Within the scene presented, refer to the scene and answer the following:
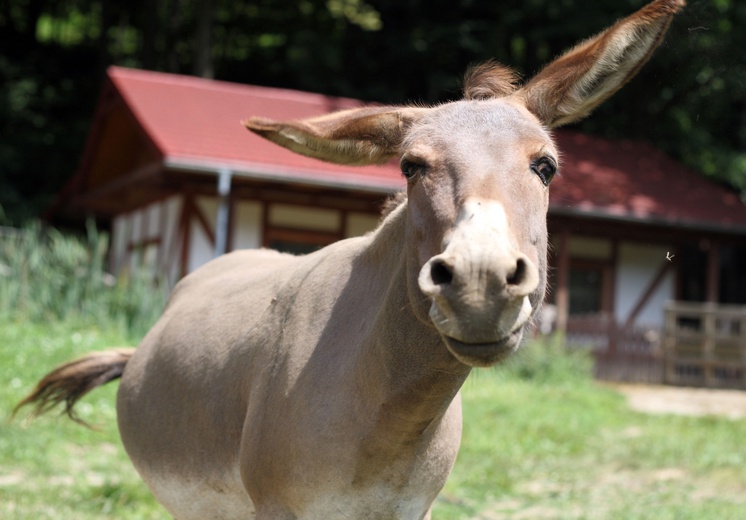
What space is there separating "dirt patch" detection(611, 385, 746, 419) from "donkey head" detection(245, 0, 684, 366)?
10.3 m

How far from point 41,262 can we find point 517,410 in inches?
277

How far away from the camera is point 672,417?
11.9m

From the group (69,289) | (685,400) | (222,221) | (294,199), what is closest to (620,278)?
(685,400)

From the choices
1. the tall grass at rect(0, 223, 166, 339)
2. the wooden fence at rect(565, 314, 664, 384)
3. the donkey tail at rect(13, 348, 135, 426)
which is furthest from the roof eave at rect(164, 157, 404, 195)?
the donkey tail at rect(13, 348, 135, 426)

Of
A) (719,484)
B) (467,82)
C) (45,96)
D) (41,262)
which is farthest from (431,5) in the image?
(467,82)

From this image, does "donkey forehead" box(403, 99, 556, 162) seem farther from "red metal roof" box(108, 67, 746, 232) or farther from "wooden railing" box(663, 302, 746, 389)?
"wooden railing" box(663, 302, 746, 389)

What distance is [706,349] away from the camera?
1675cm

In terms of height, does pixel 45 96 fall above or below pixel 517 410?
above

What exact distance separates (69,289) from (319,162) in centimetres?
488

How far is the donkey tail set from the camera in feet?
17.2

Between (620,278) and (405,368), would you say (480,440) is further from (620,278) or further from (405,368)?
(620,278)

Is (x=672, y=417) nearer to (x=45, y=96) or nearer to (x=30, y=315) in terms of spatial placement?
(x=30, y=315)

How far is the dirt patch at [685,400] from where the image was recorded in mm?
13120

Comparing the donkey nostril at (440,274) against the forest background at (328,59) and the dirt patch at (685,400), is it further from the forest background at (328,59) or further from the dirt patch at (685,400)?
the forest background at (328,59)
